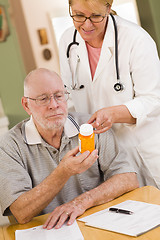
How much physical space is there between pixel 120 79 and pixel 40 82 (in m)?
0.42

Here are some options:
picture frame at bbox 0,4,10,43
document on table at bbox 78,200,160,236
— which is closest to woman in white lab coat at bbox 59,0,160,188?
document on table at bbox 78,200,160,236

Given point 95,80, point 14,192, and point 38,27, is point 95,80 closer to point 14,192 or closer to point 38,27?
point 14,192

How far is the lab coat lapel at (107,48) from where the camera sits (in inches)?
72.8

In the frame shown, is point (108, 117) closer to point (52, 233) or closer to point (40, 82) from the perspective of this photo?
point (40, 82)

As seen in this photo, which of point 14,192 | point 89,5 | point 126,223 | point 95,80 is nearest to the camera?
point 126,223

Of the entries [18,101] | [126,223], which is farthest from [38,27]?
[126,223]

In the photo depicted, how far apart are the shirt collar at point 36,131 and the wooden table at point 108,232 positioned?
375 mm

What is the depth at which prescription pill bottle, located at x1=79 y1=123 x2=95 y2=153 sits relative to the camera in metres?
1.29

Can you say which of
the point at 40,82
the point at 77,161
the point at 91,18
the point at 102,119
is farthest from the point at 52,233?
the point at 91,18

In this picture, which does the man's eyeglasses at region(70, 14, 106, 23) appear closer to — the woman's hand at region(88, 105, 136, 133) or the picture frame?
the woman's hand at region(88, 105, 136, 133)

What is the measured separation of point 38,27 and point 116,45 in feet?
11.4

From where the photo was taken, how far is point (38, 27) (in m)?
5.10

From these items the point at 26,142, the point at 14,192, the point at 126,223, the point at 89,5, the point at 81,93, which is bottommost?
the point at 126,223

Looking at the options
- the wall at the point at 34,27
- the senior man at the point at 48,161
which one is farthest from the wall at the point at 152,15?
the senior man at the point at 48,161
